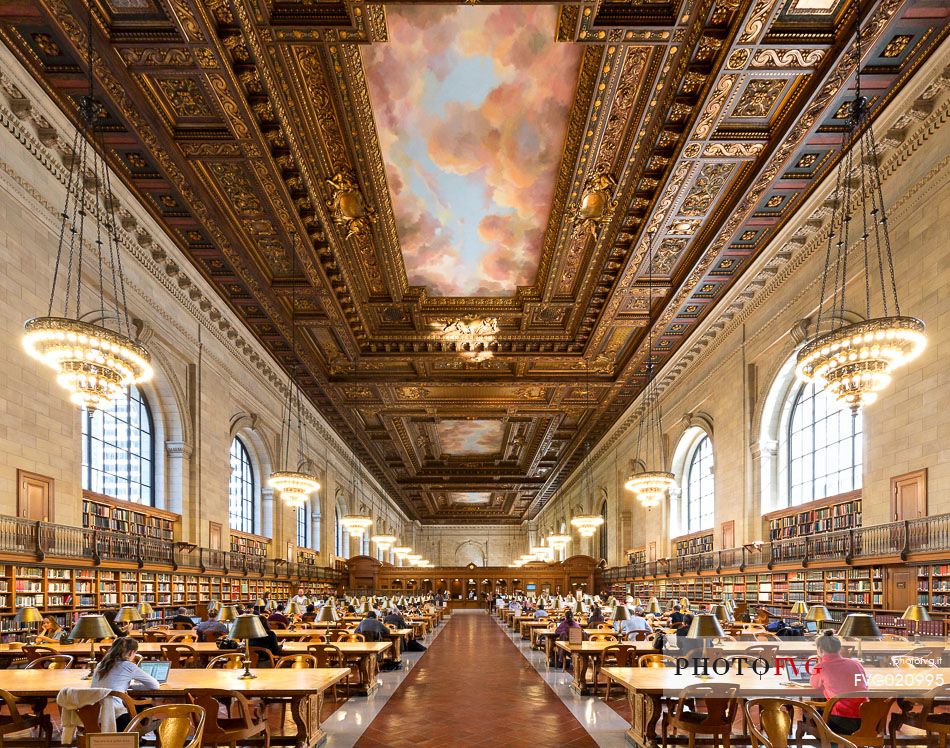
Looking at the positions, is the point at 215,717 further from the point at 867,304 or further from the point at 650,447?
the point at 650,447

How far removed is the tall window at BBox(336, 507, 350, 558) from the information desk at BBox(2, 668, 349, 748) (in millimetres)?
27383

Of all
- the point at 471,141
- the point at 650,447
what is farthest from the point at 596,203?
the point at 650,447

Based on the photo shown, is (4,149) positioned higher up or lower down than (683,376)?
higher up

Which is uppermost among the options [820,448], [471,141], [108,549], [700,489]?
[471,141]

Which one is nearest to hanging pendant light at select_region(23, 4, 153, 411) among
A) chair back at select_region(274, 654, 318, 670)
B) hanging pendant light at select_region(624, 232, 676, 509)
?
chair back at select_region(274, 654, 318, 670)

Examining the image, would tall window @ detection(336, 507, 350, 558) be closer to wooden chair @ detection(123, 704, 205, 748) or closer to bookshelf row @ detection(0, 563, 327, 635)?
bookshelf row @ detection(0, 563, 327, 635)

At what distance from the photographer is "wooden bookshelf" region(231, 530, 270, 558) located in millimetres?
19569

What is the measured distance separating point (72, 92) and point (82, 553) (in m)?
6.19

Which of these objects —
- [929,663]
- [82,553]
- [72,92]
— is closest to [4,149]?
[72,92]

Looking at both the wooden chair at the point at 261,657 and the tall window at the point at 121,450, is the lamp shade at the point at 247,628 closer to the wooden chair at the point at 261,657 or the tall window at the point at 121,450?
the wooden chair at the point at 261,657

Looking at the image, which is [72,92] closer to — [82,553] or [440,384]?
[82,553]

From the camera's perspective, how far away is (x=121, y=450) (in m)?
14.0

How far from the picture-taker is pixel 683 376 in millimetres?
21219

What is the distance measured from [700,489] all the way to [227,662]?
16.3 metres
